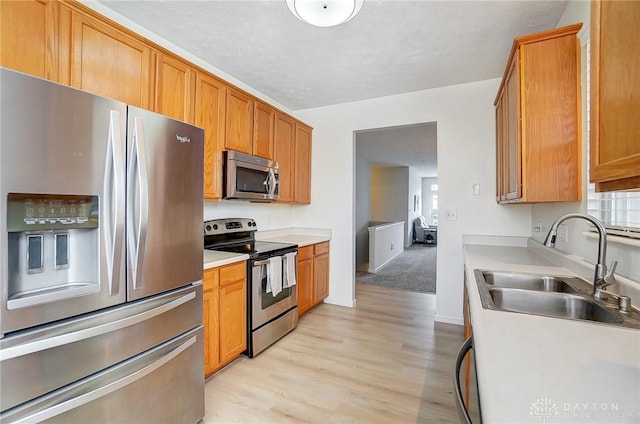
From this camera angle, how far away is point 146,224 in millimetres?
1295

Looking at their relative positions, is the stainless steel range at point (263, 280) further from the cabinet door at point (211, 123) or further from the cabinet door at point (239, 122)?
the cabinet door at point (239, 122)

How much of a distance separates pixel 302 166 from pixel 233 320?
82.5 inches

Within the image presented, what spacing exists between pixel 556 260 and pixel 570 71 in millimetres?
1178

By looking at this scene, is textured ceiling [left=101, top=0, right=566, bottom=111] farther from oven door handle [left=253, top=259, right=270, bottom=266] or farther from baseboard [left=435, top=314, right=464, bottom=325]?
baseboard [left=435, top=314, right=464, bottom=325]

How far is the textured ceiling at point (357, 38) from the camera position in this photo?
1918 millimetres

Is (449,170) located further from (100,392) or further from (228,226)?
(100,392)

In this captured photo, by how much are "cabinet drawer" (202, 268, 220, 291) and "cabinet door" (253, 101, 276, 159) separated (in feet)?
4.30

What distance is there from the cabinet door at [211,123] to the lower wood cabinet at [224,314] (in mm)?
677

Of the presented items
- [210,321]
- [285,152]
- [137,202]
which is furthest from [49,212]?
[285,152]

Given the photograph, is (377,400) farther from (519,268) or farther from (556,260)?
(556,260)

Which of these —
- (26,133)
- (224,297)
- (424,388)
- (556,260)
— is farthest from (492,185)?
(26,133)

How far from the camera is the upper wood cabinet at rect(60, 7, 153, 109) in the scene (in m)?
1.46

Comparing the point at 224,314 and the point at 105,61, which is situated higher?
the point at 105,61

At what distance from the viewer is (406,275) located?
5.29 meters
